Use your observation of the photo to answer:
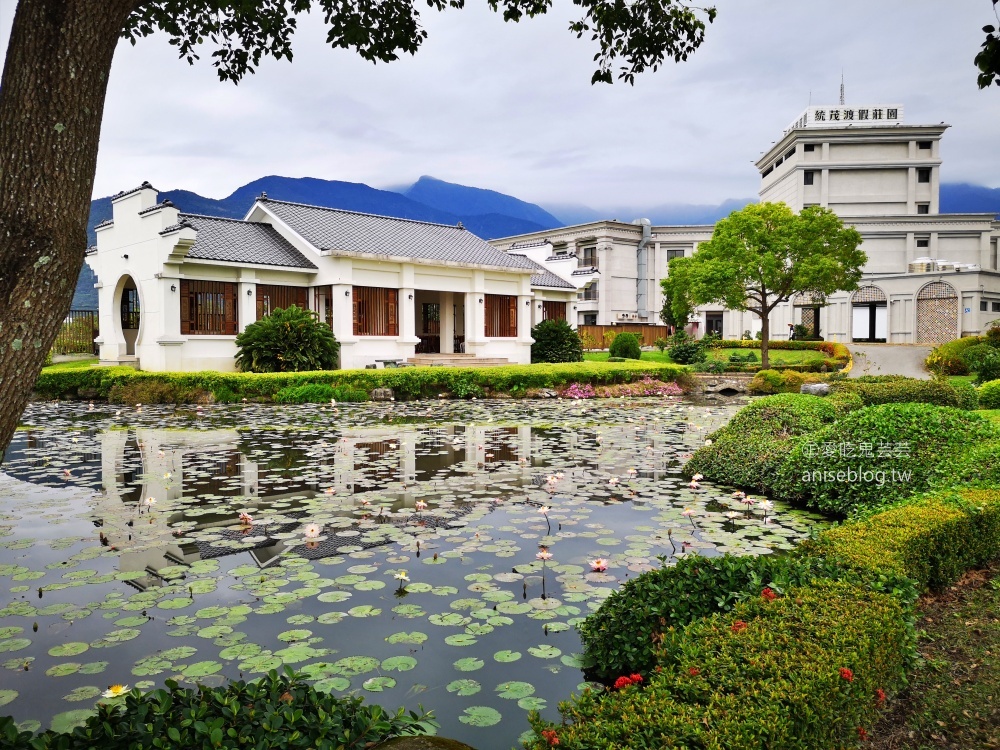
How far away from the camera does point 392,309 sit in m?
25.3

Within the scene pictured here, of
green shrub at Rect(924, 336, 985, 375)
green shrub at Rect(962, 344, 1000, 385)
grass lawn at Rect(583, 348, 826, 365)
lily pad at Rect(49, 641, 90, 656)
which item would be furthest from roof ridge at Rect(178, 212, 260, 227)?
green shrub at Rect(924, 336, 985, 375)

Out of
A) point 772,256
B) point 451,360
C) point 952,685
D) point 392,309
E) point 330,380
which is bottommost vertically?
Result: point 952,685

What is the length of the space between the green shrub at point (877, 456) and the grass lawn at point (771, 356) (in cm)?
2335

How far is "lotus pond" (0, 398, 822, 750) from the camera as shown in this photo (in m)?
3.40

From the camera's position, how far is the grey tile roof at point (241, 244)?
21781 millimetres

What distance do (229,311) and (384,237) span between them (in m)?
7.26

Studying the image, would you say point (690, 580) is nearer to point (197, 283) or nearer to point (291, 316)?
point (291, 316)

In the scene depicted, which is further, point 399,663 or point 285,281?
point 285,281

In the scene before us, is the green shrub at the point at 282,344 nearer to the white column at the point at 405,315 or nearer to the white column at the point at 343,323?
the white column at the point at 343,323

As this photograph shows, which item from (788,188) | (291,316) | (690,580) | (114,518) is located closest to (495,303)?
(291,316)

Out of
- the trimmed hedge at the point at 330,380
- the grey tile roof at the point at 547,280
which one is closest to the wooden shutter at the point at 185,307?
the trimmed hedge at the point at 330,380

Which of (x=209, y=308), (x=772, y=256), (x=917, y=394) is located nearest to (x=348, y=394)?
(x=209, y=308)

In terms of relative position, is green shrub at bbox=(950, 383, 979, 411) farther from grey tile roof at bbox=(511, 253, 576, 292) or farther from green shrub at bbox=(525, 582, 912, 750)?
grey tile roof at bbox=(511, 253, 576, 292)

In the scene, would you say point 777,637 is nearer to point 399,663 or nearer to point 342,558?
point 399,663
